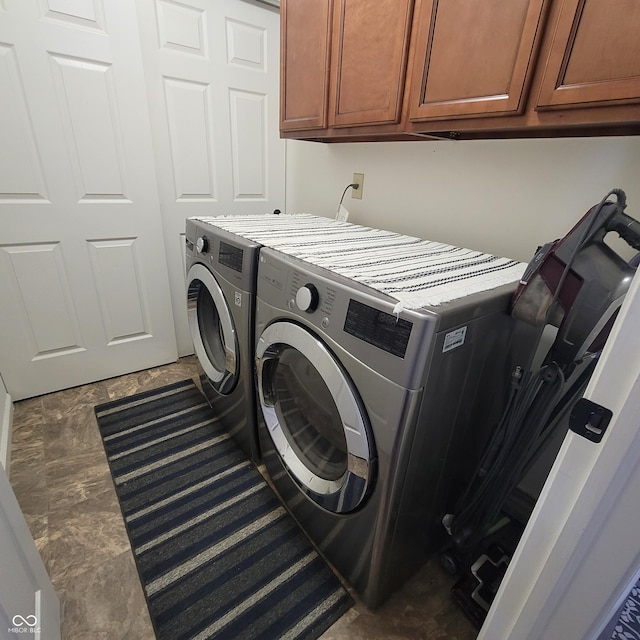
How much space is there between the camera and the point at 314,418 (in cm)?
110

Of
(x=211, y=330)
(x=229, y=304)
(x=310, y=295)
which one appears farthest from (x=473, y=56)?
(x=211, y=330)

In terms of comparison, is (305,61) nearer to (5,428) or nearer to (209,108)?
(209,108)

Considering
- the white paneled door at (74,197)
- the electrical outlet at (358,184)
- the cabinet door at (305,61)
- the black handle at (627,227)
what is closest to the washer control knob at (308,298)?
the black handle at (627,227)

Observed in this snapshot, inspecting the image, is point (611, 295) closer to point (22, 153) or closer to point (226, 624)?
point (226, 624)

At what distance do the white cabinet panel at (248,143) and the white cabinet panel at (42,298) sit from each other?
1.05m

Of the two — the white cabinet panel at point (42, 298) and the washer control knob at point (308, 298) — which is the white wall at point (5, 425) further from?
the washer control knob at point (308, 298)

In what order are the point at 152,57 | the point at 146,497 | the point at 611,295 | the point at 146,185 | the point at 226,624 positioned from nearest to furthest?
the point at 611,295
the point at 226,624
the point at 146,497
the point at 152,57
the point at 146,185

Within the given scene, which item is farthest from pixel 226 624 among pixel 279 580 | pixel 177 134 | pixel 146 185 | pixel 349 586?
pixel 177 134

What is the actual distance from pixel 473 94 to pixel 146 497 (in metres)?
1.74

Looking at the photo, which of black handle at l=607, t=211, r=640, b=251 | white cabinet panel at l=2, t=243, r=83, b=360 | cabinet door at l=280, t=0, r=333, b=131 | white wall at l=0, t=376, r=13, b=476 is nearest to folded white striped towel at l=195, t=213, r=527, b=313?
black handle at l=607, t=211, r=640, b=251

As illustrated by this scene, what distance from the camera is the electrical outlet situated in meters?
1.73

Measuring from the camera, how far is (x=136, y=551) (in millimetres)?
1160

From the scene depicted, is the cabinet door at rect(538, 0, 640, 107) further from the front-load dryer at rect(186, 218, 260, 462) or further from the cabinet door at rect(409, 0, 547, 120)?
the front-load dryer at rect(186, 218, 260, 462)

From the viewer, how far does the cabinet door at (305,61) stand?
1.32 m
